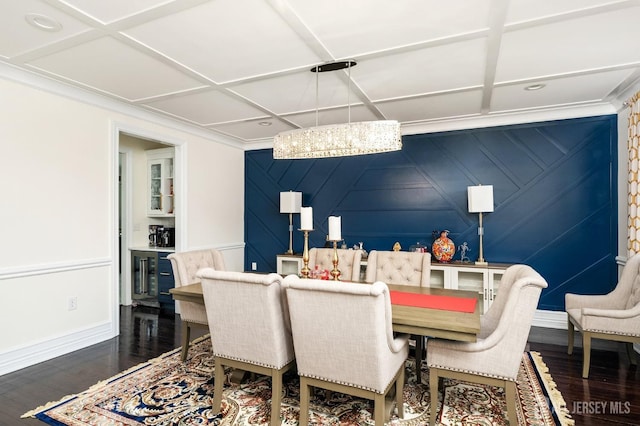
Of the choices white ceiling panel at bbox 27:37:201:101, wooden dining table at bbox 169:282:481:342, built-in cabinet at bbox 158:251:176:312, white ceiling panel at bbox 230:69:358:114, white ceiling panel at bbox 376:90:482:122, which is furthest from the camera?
built-in cabinet at bbox 158:251:176:312

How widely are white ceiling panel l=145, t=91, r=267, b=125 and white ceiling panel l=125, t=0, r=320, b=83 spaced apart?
65 centimetres

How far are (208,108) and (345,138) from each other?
1925 millimetres

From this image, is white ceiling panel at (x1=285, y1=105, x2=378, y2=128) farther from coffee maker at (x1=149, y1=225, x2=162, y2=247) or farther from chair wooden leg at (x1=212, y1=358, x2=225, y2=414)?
chair wooden leg at (x1=212, y1=358, x2=225, y2=414)

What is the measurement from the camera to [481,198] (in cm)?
413

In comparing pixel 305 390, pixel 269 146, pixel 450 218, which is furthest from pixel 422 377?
pixel 269 146

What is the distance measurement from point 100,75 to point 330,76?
76.2 inches

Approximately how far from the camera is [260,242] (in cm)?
576

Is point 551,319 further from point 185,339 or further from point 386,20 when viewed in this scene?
point 185,339

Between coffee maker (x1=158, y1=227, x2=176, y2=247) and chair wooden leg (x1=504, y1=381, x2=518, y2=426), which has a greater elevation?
coffee maker (x1=158, y1=227, x2=176, y2=247)

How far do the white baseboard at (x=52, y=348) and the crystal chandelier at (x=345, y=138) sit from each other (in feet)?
8.85

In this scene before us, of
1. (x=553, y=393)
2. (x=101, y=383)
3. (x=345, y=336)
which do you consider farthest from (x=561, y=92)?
(x=101, y=383)

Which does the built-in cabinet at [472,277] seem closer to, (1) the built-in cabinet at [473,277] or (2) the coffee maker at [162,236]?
(1) the built-in cabinet at [473,277]

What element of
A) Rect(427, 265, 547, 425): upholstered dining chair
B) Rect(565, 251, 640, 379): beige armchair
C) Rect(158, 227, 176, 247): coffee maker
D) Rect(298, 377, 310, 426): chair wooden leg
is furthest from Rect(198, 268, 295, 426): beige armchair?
Rect(158, 227, 176, 247): coffee maker

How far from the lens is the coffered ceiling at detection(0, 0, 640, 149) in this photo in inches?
81.5
